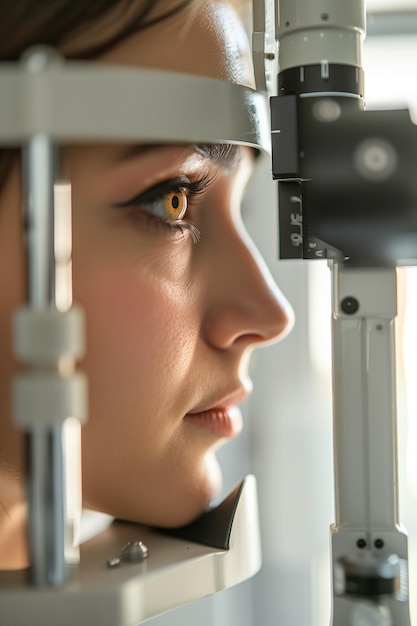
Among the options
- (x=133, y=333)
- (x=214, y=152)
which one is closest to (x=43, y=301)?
(x=133, y=333)

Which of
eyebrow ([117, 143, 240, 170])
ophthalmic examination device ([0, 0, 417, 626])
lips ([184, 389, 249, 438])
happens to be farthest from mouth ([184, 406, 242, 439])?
eyebrow ([117, 143, 240, 170])

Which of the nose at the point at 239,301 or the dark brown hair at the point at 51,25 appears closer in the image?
the dark brown hair at the point at 51,25

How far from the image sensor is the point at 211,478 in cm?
85

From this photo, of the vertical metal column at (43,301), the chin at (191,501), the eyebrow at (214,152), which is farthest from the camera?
the chin at (191,501)

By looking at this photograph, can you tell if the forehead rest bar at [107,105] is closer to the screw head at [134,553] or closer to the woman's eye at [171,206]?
the woman's eye at [171,206]

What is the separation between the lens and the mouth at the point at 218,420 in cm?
82

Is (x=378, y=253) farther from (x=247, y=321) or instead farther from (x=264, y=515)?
(x=264, y=515)

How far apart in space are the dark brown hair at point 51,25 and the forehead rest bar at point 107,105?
4 cm

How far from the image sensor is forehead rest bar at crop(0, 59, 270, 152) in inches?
24.3

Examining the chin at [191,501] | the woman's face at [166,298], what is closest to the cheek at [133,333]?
the woman's face at [166,298]

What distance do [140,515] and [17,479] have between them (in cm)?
12

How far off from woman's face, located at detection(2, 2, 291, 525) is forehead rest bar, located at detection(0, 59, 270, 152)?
0.06 metres

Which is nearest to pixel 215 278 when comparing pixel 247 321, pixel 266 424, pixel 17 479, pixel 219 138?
pixel 247 321

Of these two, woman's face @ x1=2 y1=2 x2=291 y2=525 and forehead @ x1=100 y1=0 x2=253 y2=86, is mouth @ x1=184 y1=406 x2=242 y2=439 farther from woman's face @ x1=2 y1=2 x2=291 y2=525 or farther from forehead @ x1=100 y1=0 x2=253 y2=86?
forehead @ x1=100 y1=0 x2=253 y2=86
